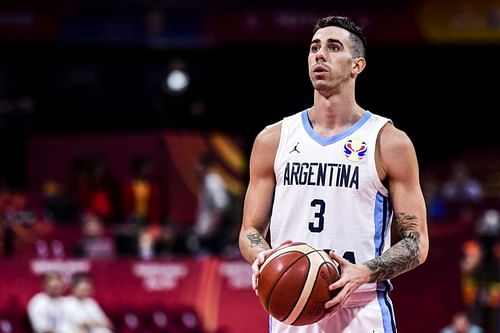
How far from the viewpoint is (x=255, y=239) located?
5.13 metres

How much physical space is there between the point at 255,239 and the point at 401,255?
2.34ft

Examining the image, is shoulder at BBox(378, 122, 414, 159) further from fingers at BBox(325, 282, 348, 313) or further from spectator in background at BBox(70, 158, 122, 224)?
spectator in background at BBox(70, 158, 122, 224)

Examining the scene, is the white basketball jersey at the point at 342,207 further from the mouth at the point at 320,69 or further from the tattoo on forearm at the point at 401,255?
the mouth at the point at 320,69

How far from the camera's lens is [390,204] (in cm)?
507

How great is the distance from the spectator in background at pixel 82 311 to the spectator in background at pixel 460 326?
14.1ft

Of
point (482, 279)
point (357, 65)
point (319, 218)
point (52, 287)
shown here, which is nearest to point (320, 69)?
point (357, 65)

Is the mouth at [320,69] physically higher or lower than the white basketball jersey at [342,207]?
higher

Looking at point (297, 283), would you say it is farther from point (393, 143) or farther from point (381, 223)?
point (393, 143)

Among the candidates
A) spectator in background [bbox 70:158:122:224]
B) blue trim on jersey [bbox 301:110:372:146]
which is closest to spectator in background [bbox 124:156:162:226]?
spectator in background [bbox 70:158:122:224]

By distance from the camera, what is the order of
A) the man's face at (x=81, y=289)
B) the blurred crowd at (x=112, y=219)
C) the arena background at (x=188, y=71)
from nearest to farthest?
the man's face at (x=81, y=289), the blurred crowd at (x=112, y=219), the arena background at (x=188, y=71)

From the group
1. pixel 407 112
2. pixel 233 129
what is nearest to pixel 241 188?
pixel 233 129

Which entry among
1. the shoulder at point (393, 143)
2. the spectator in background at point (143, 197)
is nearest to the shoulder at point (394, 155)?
the shoulder at point (393, 143)

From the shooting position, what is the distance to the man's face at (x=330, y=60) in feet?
16.4

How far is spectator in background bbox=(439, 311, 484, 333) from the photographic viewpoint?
13.1 m
